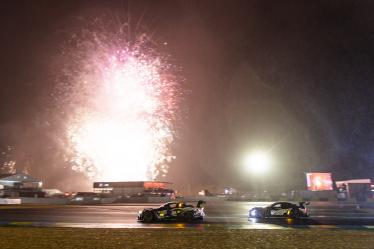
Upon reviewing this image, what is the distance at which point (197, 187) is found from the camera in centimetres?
9525

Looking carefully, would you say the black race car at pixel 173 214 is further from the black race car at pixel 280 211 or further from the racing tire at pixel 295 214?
the racing tire at pixel 295 214

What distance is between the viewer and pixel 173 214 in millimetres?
22812

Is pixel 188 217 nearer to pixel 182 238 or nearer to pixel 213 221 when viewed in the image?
pixel 213 221

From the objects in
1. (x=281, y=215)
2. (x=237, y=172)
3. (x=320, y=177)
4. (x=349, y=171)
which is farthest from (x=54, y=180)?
(x=281, y=215)

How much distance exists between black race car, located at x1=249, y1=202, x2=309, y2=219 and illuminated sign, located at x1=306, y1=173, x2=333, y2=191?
39.6m

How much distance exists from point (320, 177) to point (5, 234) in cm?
5443

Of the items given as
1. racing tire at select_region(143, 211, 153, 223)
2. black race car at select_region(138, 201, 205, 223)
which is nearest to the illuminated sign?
black race car at select_region(138, 201, 205, 223)

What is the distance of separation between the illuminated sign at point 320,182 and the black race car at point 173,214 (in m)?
43.8

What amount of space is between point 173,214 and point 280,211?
6974 millimetres

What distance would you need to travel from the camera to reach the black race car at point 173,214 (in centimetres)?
2252

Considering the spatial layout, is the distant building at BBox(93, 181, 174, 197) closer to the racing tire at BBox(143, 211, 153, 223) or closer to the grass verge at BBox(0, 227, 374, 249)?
the racing tire at BBox(143, 211, 153, 223)

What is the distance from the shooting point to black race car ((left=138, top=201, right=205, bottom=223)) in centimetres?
2252

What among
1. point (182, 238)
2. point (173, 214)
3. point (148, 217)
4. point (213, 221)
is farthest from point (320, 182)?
point (182, 238)

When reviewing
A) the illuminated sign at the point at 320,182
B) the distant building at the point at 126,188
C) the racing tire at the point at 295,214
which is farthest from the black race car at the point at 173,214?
the illuminated sign at the point at 320,182
